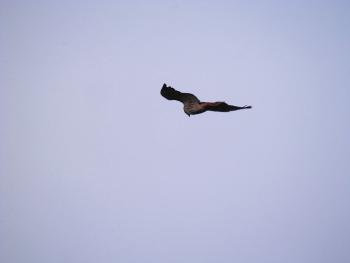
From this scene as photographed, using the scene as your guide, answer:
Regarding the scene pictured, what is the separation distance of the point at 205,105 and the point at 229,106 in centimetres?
84

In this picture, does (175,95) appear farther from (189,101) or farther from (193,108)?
(193,108)

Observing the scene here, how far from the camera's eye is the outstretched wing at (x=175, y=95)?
11.6 meters

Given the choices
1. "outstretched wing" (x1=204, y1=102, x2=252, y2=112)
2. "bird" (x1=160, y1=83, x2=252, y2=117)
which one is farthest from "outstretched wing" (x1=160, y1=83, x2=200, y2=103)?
"outstretched wing" (x1=204, y1=102, x2=252, y2=112)

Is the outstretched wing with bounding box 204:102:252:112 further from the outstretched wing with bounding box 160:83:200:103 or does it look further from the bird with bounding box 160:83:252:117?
the outstretched wing with bounding box 160:83:200:103

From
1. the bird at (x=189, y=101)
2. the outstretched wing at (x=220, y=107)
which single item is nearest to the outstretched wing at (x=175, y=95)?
the bird at (x=189, y=101)

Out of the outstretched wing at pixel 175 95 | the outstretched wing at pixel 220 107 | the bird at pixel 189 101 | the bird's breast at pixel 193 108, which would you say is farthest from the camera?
the outstretched wing at pixel 175 95

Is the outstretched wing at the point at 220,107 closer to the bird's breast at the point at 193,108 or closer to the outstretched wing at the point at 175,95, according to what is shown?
the bird's breast at the point at 193,108

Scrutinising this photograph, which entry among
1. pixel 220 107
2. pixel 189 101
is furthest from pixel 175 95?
pixel 220 107

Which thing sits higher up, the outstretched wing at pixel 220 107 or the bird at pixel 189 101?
the bird at pixel 189 101

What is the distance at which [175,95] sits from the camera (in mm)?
11914

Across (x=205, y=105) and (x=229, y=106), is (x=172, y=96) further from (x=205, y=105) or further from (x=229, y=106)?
(x=229, y=106)

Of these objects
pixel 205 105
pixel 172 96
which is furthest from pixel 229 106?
pixel 172 96

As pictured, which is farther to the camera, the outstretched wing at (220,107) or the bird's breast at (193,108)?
the bird's breast at (193,108)

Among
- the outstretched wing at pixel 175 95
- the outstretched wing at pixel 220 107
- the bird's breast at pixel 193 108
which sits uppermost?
the outstretched wing at pixel 175 95
